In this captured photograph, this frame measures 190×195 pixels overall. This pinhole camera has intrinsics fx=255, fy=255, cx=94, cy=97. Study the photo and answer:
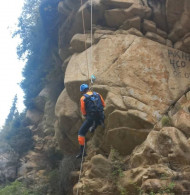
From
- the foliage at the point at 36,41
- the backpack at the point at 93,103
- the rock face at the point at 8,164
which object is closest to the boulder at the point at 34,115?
the foliage at the point at 36,41

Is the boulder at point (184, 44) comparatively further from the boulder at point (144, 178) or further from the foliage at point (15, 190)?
the foliage at point (15, 190)

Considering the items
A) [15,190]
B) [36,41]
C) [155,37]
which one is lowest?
[15,190]

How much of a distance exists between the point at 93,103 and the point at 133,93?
1569 mm

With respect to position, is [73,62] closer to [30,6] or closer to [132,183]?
[132,183]

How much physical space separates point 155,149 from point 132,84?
99.0 inches

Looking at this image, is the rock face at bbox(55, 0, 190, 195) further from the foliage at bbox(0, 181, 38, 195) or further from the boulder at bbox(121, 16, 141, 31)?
the foliage at bbox(0, 181, 38, 195)

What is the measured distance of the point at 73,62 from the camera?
10.4 meters

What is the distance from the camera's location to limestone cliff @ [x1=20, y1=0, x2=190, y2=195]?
6.52m

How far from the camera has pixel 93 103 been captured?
7.34m

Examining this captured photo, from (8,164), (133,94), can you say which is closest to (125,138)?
(133,94)

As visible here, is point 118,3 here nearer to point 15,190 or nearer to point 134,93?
point 134,93

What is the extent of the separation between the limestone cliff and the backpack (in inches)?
29.4

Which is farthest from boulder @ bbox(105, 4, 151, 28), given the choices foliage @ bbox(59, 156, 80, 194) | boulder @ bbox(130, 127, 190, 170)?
foliage @ bbox(59, 156, 80, 194)

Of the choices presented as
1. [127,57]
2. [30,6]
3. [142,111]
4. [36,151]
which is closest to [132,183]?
[142,111]
